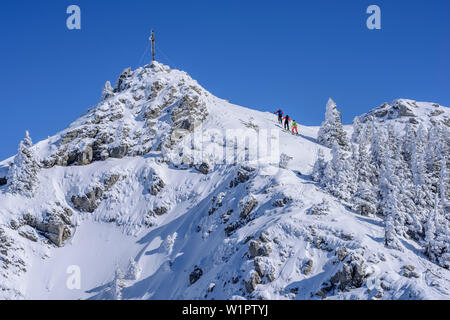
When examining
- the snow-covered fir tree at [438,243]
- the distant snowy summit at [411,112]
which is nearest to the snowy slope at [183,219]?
the snow-covered fir tree at [438,243]

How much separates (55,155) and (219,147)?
23.1 metres

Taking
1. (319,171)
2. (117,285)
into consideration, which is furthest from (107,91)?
(319,171)

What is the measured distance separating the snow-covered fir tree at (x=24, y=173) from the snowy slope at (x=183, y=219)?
1.18 meters

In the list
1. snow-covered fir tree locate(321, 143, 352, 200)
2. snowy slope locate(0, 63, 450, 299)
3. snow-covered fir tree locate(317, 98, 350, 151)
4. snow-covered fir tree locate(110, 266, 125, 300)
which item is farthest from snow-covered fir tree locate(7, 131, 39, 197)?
snow-covered fir tree locate(317, 98, 350, 151)

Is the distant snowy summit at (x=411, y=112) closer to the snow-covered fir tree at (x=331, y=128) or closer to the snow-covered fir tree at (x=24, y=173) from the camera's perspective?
the snow-covered fir tree at (x=331, y=128)

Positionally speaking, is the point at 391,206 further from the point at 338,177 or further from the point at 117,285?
the point at 117,285

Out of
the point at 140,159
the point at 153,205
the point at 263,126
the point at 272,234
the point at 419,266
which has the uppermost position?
the point at 263,126

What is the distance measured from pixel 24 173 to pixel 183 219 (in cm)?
2209

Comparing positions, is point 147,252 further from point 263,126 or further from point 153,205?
point 263,126

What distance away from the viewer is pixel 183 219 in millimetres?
52406

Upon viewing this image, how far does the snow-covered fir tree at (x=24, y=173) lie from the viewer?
57531 millimetres

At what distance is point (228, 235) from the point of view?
44125 millimetres

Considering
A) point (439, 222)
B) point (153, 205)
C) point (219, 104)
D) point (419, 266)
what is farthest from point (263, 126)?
point (419, 266)

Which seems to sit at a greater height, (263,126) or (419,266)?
(263,126)
